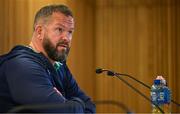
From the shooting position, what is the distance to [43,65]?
2219mm

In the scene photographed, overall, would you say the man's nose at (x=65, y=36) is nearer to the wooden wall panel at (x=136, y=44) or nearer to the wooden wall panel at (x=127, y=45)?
the wooden wall panel at (x=127, y=45)

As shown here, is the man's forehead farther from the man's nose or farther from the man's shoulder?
the man's shoulder

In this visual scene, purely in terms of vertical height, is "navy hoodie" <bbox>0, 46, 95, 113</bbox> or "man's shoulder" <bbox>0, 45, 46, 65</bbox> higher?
"man's shoulder" <bbox>0, 45, 46, 65</bbox>

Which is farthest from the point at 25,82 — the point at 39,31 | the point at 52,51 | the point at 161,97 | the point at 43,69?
the point at 161,97

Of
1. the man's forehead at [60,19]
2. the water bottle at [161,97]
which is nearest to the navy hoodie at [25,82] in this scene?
the man's forehead at [60,19]

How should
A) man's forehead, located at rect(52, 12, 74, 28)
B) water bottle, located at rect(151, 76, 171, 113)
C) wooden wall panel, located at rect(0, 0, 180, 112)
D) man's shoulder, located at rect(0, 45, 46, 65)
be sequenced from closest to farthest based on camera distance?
1. man's shoulder, located at rect(0, 45, 46, 65)
2. man's forehead, located at rect(52, 12, 74, 28)
3. water bottle, located at rect(151, 76, 171, 113)
4. wooden wall panel, located at rect(0, 0, 180, 112)

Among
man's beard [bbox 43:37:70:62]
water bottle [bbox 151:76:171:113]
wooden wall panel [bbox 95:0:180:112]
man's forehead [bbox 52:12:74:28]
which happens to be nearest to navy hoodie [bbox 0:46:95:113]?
man's beard [bbox 43:37:70:62]

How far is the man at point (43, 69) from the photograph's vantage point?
198 cm

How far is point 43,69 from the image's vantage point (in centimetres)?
214

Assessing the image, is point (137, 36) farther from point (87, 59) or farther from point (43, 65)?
point (43, 65)

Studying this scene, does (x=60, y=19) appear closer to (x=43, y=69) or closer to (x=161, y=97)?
(x=43, y=69)

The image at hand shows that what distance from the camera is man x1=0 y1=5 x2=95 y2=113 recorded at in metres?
1.98

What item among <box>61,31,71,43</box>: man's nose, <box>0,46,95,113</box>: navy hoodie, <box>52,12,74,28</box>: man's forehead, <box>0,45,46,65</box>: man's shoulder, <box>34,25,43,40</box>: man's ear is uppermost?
<box>52,12,74,28</box>: man's forehead

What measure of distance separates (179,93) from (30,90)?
483 cm
